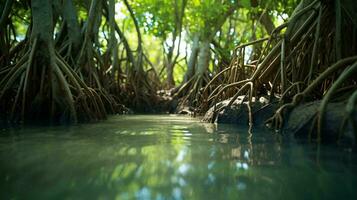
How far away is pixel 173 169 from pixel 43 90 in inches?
128

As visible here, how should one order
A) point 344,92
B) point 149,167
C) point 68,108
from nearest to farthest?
point 149,167 → point 344,92 → point 68,108

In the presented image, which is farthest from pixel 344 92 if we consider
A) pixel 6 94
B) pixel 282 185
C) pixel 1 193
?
pixel 6 94

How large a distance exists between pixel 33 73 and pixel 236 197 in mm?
3746

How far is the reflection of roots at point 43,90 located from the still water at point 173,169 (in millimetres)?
1672

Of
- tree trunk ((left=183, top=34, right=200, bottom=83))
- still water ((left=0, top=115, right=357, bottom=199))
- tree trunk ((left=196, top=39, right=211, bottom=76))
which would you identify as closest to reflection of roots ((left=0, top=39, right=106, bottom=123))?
still water ((left=0, top=115, right=357, bottom=199))

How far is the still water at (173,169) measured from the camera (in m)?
1.38

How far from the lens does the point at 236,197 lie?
133 centimetres

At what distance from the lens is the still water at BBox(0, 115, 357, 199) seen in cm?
138

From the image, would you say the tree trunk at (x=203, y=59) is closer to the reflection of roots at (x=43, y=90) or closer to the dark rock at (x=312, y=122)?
the reflection of roots at (x=43, y=90)

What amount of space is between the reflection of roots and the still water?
5.48 ft

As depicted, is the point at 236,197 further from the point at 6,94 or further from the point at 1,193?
the point at 6,94

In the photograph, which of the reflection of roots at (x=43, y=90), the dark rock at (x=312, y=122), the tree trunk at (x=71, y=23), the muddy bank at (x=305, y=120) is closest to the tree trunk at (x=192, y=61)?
the tree trunk at (x=71, y=23)

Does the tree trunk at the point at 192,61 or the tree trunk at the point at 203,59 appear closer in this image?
the tree trunk at the point at 203,59

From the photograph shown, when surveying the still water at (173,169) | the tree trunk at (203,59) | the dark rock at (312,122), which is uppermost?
the tree trunk at (203,59)
